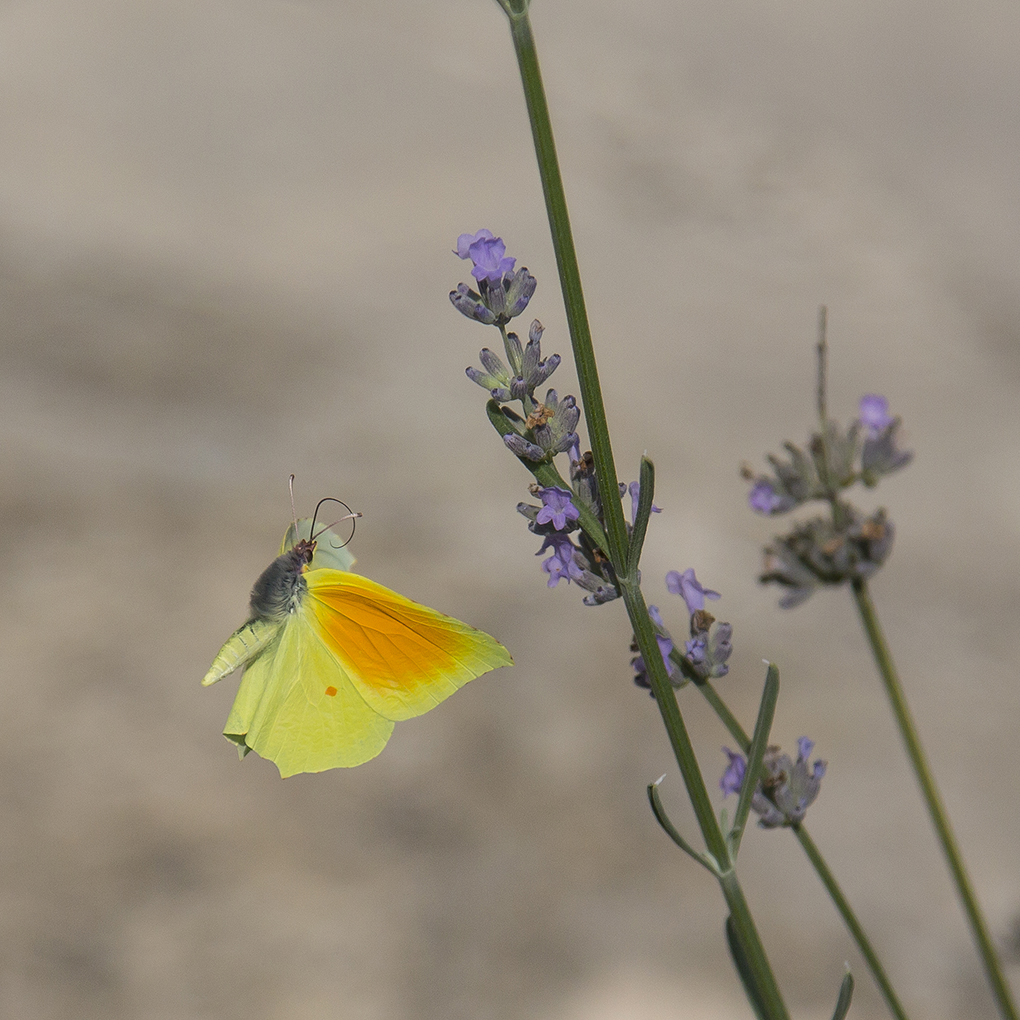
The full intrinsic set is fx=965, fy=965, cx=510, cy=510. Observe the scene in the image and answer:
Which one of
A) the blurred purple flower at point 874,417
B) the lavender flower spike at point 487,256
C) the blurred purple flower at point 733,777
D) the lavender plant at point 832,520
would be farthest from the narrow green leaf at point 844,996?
the lavender flower spike at point 487,256

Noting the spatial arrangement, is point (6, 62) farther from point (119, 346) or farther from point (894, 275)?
point (894, 275)

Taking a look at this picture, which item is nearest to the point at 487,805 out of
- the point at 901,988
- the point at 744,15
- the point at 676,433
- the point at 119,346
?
the point at 901,988

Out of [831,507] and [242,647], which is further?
[242,647]

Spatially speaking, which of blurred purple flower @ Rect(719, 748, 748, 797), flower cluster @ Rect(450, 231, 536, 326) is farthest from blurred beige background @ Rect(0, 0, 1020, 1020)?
flower cluster @ Rect(450, 231, 536, 326)

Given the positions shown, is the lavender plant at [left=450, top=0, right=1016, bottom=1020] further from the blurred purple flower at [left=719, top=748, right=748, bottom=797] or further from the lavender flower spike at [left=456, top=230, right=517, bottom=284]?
A: the blurred purple flower at [left=719, top=748, right=748, bottom=797]

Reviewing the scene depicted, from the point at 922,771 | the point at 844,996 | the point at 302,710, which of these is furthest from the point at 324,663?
the point at 922,771

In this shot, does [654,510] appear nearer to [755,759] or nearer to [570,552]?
[570,552]

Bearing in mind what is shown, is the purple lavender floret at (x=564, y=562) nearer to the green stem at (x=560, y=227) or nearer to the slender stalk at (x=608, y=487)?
the slender stalk at (x=608, y=487)
